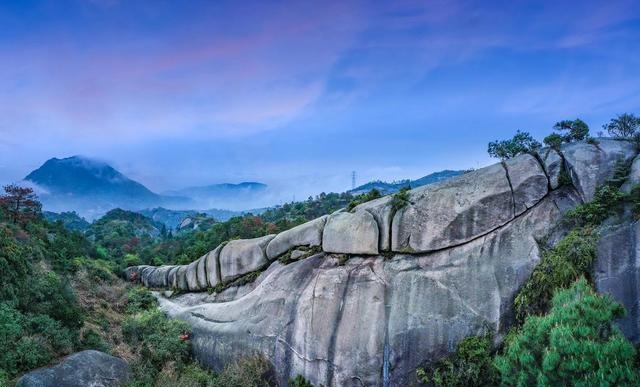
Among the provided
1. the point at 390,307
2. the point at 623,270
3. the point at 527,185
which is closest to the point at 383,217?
the point at 390,307

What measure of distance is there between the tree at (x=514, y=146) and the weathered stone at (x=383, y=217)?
166 inches

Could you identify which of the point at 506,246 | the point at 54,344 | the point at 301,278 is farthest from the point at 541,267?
the point at 54,344

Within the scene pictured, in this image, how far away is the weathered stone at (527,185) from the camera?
13.0 meters

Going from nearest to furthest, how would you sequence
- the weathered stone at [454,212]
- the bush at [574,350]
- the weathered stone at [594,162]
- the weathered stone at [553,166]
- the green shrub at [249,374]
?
the bush at [574,350]
the weathered stone at [594,162]
the weathered stone at [553,166]
the weathered stone at [454,212]
the green shrub at [249,374]

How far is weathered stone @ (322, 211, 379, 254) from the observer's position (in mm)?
14977

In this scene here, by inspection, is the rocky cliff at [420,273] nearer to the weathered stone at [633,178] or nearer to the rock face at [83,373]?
the weathered stone at [633,178]

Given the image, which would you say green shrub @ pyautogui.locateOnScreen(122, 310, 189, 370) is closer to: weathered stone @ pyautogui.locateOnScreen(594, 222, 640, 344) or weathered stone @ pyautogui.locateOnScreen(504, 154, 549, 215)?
weathered stone @ pyautogui.locateOnScreen(504, 154, 549, 215)

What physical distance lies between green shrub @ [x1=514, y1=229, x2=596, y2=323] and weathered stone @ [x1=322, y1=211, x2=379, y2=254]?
503 cm

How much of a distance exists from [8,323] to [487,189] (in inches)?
618

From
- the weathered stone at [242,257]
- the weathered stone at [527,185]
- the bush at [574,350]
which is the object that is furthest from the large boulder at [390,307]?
the weathered stone at [242,257]

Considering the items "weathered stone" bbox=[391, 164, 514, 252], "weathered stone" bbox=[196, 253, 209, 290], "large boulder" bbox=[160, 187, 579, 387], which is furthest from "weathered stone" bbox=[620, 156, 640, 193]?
"weathered stone" bbox=[196, 253, 209, 290]

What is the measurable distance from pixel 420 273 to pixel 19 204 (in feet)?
119

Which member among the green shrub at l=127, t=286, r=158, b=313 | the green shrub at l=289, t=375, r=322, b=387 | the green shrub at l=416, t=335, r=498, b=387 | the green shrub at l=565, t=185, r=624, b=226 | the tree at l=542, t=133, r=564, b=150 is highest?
the tree at l=542, t=133, r=564, b=150

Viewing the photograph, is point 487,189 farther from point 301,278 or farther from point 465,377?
point 301,278
